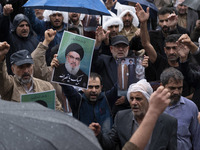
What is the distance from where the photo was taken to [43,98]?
5227 millimetres

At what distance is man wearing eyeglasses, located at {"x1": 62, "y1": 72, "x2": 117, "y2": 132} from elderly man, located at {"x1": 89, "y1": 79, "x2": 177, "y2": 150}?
32.8 inches

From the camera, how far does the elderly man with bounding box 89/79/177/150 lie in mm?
4758

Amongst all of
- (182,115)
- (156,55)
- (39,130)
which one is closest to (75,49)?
(156,55)

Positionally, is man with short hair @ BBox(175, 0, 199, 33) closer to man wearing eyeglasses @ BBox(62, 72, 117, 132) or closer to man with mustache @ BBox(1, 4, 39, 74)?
man with mustache @ BBox(1, 4, 39, 74)

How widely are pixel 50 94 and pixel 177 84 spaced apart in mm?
1463

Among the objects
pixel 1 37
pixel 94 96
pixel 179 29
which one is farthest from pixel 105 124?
pixel 179 29

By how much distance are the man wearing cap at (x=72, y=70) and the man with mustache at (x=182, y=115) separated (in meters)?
0.97

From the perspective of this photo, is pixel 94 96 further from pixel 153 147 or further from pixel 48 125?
pixel 48 125

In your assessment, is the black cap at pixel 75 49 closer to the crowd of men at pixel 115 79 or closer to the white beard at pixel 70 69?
the crowd of men at pixel 115 79

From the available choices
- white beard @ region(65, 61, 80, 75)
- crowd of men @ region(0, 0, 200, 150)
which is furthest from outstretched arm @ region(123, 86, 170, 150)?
white beard @ region(65, 61, 80, 75)

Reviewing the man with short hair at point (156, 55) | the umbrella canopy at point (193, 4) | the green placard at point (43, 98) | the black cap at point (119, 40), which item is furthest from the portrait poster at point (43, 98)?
the umbrella canopy at point (193, 4)

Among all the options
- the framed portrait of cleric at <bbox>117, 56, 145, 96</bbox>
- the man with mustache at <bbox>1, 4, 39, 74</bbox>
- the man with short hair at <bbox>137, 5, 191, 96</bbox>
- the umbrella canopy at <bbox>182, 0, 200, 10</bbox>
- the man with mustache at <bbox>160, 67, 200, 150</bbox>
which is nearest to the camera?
the man with mustache at <bbox>160, 67, 200, 150</bbox>

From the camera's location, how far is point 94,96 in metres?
6.04

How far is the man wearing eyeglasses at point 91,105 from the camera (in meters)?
5.92
